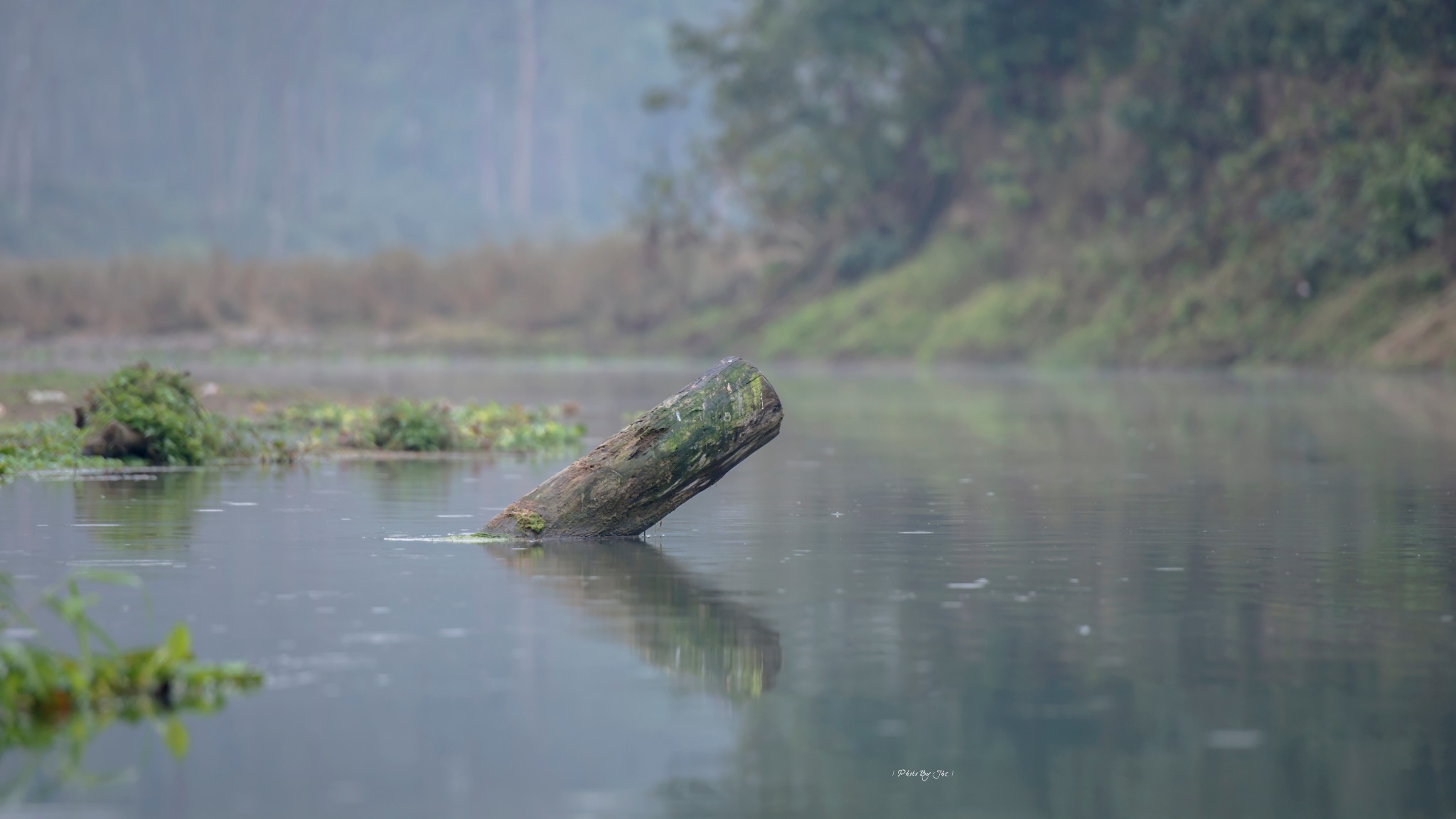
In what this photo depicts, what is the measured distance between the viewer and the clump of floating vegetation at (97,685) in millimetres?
7309

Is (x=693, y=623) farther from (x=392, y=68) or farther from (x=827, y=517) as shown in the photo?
(x=392, y=68)

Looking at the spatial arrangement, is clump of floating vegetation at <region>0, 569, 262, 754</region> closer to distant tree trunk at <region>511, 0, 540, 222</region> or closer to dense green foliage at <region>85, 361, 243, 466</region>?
dense green foliage at <region>85, 361, 243, 466</region>

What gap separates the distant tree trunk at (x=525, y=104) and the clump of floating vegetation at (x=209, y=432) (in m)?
115

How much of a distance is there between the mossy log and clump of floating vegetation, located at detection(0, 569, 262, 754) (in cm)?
509

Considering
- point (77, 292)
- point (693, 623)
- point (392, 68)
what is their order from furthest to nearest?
point (392, 68) → point (77, 292) → point (693, 623)

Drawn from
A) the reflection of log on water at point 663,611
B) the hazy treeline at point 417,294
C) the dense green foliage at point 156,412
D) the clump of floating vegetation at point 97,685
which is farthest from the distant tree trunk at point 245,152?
the clump of floating vegetation at point 97,685

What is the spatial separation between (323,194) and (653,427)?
426 feet

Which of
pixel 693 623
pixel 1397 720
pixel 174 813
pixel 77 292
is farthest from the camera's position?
pixel 77 292

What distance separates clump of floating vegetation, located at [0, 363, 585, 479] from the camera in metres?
19.2

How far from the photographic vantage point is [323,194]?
13925 centimetres

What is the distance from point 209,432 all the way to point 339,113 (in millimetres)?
130886

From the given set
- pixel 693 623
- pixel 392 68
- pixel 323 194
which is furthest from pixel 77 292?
pixel 392 68

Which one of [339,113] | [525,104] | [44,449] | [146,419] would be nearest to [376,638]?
[146,419]

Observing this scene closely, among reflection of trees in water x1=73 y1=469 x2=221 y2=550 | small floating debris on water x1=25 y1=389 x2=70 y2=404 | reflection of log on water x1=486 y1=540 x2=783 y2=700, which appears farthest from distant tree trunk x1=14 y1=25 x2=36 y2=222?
reflection of log on water x1=486 y1=540 x2=783 y2=700
